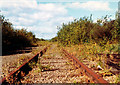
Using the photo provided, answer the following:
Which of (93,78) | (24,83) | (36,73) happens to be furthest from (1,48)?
(93,78)

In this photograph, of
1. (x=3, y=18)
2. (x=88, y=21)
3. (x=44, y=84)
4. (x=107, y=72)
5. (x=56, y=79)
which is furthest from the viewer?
(x=88, y=21)

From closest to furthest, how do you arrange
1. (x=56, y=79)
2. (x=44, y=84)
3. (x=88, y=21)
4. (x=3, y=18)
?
(x=44, y=84), (x=56, y=79), (x=3, y=18), (x=88, y=21)

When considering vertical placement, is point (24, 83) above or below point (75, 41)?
below

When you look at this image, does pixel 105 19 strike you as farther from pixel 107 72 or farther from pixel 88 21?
pixel 107 72

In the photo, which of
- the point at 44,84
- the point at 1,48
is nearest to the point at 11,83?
the point at 44,84

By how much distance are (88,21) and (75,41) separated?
111 inches

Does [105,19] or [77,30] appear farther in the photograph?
[77,30]

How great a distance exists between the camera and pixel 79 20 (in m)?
14.3

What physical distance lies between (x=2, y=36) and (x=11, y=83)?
830 cm

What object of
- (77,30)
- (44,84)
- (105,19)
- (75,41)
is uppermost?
(105,19)

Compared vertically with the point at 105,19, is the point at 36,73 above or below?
below

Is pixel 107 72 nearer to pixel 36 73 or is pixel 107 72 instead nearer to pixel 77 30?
pixel 36 73

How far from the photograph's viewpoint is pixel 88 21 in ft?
44.5

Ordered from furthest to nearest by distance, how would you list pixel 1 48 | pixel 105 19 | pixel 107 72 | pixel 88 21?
pixel 88 21
pixel 105 19
pixel 1 48
pixel 107 72
